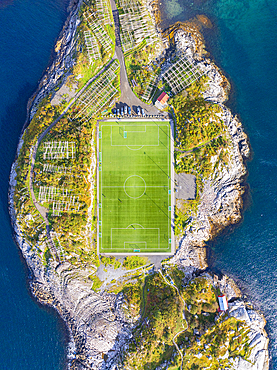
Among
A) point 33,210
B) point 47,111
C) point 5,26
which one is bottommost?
point 33,210

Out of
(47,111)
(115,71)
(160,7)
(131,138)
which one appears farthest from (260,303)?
(160,7)

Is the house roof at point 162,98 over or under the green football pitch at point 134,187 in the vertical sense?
over

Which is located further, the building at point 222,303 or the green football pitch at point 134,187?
the green football pitch at point 134,187

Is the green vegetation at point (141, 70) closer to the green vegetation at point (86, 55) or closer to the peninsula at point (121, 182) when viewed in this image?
the peninsula at point (121, 182)

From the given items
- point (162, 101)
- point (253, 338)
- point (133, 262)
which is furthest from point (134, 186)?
point (253, 338)

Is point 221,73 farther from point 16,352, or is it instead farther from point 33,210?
point 16,352

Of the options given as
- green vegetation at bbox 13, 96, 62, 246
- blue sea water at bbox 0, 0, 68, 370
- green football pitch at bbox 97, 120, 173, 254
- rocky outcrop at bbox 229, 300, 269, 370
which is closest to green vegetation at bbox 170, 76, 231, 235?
green football pitch at bbox 97, 120, 173, 254

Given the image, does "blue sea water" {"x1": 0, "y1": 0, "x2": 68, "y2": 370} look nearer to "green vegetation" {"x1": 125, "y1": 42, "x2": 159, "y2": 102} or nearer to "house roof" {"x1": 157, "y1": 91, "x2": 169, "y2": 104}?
"green vegetation" {"x1": 125, "y1": 42, "x2": 159, "y2": 102}

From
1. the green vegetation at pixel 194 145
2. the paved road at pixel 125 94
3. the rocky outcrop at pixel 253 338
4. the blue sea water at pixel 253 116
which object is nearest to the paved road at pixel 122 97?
the paved road at pixel 125 94
